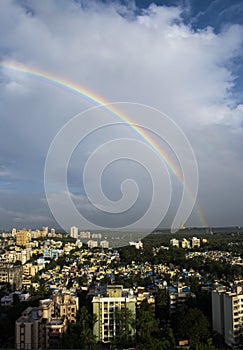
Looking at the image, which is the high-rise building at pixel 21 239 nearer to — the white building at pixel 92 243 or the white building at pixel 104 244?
the white building at pixel 92 243

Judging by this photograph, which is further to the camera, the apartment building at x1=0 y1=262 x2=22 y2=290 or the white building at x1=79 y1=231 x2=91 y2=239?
the white building at x1=79 y1=231 x2=91 y2=239

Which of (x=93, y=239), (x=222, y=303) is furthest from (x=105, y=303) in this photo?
(x=93, y=239)

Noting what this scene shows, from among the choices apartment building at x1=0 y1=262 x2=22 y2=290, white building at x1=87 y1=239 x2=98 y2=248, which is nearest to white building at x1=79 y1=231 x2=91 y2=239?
white building at x1=87 y1=239 x2=98 y2=248

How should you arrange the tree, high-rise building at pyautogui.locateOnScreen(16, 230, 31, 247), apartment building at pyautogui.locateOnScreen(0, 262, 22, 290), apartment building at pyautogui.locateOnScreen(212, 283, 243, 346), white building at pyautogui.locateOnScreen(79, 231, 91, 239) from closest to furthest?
the tree → apartment building at pyautogui.locateOnScreen(212, 283, 243, 346) → apartment building at pyautogui.locateOnScreen(0, 262, 22, 290) → white building at pyautogui.locateOnScreen(79, 231, 91, 239) → high-rise building at pyautogui.locateOnScreen(16, 230, 31, 247)

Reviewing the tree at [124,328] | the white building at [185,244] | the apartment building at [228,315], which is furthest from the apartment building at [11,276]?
the white building at [185,244]

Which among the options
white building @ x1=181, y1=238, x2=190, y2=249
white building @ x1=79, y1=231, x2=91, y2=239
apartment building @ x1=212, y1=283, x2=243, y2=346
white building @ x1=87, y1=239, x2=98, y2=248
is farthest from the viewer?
white building @ x1=181, y1=238, x2=190, y2=249

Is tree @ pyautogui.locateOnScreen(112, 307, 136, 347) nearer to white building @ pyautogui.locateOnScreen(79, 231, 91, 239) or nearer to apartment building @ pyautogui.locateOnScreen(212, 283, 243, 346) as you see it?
apartment building @ pyautogui.locateOnScreen(212, 283, 243, 346)
